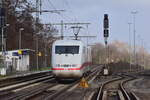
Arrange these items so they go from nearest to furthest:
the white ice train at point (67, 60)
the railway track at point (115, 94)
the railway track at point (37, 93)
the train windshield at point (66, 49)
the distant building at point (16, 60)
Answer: the railway track at point (37, 93) < the railway track at point (115, 94) < the white ice train at point (67, 60) < the train windshield at point (66, 49) < the distant building at point (16, 60)

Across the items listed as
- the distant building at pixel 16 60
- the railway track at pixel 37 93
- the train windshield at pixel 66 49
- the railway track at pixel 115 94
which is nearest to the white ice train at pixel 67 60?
the train windshield at pixel 66 49

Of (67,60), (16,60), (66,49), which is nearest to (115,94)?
(67,60)

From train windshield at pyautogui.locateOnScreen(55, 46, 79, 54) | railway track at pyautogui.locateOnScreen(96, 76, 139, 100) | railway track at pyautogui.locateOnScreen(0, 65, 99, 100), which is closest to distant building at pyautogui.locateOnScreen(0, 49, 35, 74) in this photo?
train windshield at pyautogui.locateOnScreen(55, 46, 79, 54)

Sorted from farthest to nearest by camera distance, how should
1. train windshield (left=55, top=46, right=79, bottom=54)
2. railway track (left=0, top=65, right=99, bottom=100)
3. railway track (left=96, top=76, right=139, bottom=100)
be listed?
train windshield (left=55, top=46, right=79, bottom=54)
railway track (left=96, top=76, right=139, bottom=100)
railway track (left=0, top=65, right=99, bottom=100)

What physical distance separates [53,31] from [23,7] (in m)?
27.0

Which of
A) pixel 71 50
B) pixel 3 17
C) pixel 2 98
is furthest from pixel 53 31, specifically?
pixel 2 98

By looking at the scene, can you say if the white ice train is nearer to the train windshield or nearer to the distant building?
the train windshield

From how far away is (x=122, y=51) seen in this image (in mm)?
152250

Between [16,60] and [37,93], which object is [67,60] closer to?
[37,93]

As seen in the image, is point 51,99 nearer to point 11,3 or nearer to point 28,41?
point 11,3

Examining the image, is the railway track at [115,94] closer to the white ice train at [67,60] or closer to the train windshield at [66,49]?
the white ice train at [67,60]

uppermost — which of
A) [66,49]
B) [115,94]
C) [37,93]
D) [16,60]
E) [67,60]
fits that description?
[66,49]

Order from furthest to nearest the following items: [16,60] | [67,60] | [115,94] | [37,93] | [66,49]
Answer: [16,60] → [66,49] → [67,60] → [115,94] → [37,93]

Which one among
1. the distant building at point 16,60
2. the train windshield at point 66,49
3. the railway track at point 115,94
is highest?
the train windshield at point 66,49
